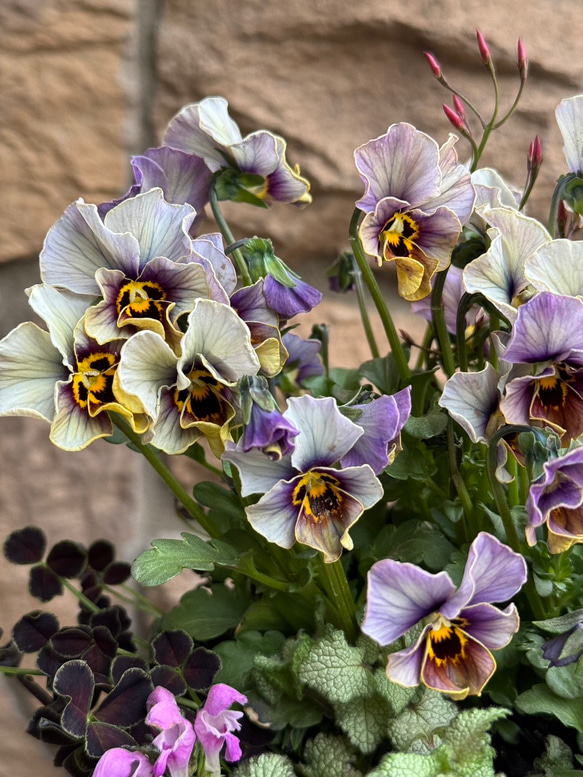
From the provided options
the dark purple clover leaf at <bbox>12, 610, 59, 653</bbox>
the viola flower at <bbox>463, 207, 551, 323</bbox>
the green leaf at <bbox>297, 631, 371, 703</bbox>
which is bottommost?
the dark purple clover leaf at <bbox>12, 610, 59, 653</bbox>

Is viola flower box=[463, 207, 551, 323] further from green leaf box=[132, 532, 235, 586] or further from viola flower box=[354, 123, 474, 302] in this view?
green leaf box=[132, 532, 235, 586]

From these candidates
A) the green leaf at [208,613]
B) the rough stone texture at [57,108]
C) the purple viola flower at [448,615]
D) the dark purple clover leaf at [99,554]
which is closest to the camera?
the purple viola flower at [448,615]

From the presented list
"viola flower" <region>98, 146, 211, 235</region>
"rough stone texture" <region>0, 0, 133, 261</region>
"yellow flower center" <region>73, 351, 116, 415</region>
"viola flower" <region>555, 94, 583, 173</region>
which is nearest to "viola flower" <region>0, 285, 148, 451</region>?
"yellow flower center" <region>73, 351, 116, 415</region>

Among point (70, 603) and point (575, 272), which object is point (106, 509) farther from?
point (575, 272)

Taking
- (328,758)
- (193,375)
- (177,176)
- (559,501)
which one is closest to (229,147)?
(177,176)

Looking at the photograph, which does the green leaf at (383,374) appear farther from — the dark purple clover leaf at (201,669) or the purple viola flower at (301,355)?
the dark purple clover leaf at (201,669)

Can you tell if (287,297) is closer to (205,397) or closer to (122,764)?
(205,397)

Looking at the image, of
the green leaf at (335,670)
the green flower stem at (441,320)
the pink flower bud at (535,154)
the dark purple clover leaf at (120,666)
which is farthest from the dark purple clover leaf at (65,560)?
the pink flower bud at (535,154)

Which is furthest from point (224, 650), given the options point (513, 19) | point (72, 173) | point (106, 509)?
point (513, 19)
